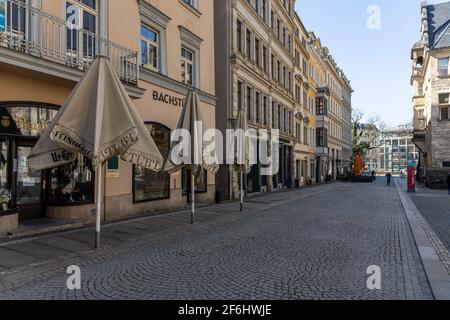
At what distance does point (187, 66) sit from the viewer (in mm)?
16266

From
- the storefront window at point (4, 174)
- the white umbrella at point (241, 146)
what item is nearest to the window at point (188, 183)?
the white umbrella at point (241, 146)

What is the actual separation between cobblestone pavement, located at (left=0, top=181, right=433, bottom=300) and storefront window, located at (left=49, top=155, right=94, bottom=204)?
1.84m

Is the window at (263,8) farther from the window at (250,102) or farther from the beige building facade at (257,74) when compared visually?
the window at (250,102)

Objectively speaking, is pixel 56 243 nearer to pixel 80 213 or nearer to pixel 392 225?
pixel 80 213

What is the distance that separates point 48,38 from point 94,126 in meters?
3.67

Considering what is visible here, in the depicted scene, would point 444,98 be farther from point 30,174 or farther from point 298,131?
point 30,174

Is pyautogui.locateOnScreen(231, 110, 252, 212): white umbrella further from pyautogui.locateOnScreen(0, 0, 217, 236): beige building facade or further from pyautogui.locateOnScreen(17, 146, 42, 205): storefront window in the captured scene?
pyautogui.locateOnScreen(17, 146, 42, 205): storefront window

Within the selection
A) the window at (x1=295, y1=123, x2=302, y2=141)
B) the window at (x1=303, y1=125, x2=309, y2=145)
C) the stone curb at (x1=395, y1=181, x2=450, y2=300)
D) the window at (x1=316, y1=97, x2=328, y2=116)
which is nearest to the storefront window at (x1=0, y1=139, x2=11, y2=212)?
the stone curb at (x1=395, y1=181, x2=450, y2=300)

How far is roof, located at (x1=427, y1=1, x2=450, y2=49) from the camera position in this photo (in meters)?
34.9

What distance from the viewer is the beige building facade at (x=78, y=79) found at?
8.55 m

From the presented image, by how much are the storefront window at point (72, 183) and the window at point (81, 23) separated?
3.15m

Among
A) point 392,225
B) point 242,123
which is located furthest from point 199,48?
point 392,225

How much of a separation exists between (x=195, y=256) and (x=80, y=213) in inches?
194

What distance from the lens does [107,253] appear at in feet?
23.6
